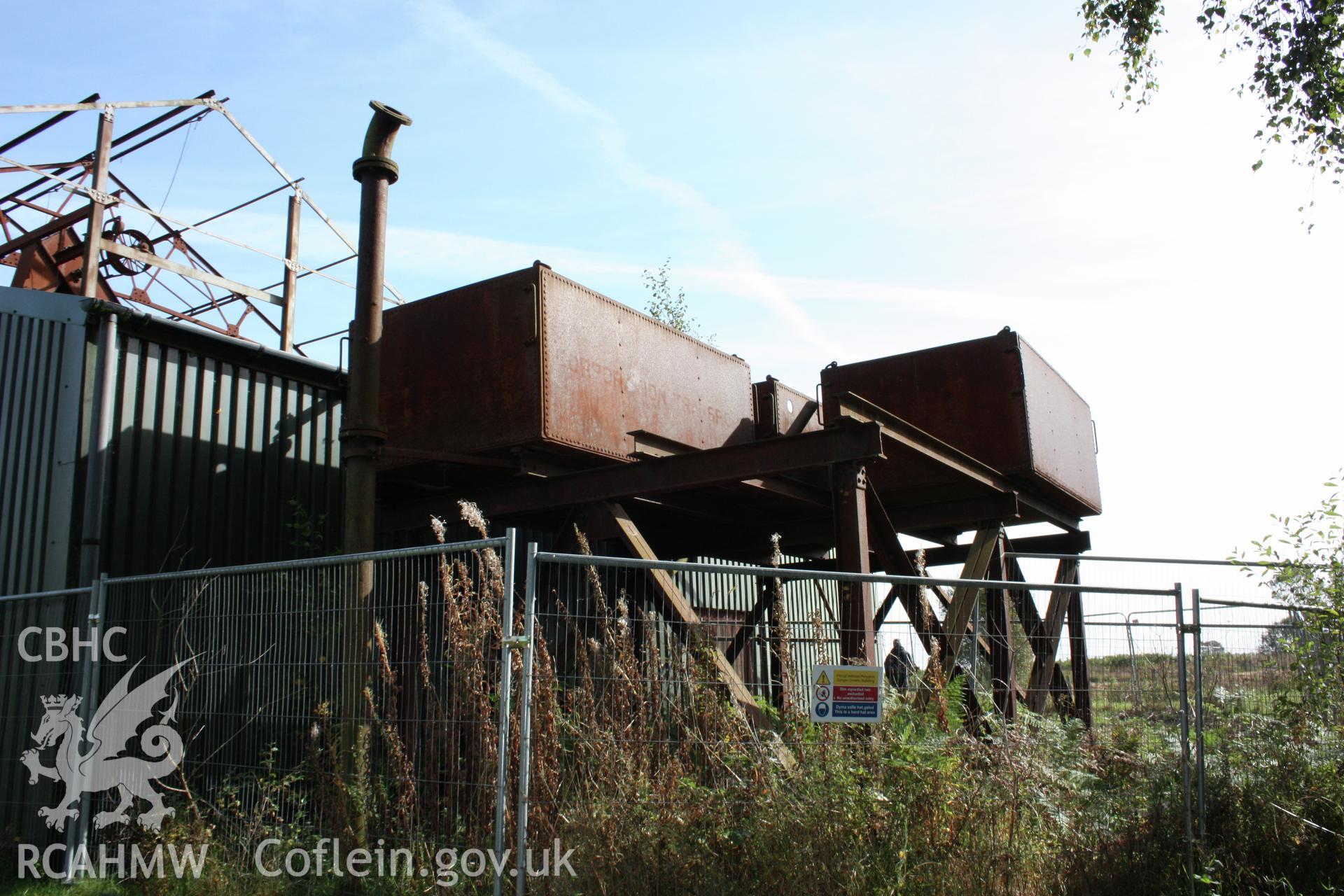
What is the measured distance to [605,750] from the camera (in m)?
5.49

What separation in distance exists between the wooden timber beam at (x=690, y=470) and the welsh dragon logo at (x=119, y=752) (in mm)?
4616

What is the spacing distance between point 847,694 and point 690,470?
4.87 meters

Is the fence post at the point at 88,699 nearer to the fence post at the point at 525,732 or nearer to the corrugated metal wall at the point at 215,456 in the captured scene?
the corrugated metal wall at the point at 215,456

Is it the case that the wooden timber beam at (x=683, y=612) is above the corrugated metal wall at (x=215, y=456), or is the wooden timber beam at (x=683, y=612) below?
below

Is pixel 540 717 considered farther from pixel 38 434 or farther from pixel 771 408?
pixel 771 408

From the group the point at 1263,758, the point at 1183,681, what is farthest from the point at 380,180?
the point at 1263,758

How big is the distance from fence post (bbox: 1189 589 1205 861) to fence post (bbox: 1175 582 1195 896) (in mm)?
56

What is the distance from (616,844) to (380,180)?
22.2 feet

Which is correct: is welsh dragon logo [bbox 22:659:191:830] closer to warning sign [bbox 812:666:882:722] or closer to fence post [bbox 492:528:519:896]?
fence post [bbox 492:528:519:896]

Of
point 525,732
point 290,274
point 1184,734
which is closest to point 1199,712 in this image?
point 1184,734

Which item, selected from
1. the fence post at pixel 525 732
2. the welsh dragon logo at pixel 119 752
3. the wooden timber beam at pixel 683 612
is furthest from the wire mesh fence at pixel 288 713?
the wooden timber beam at pixel 683 612

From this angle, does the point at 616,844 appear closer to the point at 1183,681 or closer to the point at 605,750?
the point at 605,750

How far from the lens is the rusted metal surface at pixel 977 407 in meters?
12.9

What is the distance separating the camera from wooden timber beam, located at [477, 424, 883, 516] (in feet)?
31.9
